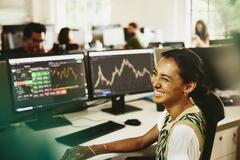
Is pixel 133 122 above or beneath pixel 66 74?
beneath

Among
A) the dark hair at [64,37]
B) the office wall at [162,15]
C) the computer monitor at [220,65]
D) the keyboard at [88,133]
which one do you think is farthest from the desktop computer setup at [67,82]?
the office wall at [162,15]

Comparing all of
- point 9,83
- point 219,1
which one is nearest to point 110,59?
point 9,83

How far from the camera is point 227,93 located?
2502mm

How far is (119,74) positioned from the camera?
211 cm

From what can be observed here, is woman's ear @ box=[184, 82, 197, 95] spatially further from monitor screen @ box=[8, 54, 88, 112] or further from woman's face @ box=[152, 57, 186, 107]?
monitor screen @ box=[8, 54, 88, 112]

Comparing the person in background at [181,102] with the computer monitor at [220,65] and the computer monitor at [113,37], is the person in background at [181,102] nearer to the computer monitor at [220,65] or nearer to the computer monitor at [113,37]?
the computer monitor at [220,65]

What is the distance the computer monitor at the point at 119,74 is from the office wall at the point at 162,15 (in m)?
3.98

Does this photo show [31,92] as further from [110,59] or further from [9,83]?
[110,59]

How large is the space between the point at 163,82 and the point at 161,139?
211mm

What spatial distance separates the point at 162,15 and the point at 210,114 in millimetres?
5264

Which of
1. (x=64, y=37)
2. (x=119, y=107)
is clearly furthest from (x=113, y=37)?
(x=119, y=107)

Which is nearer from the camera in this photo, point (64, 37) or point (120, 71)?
point (120, 71)

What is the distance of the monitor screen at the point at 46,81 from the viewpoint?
1736 millimetres

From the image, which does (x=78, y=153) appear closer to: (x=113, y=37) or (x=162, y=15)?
(x=113, y=37)
